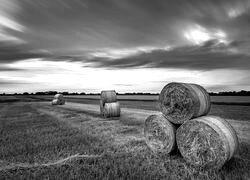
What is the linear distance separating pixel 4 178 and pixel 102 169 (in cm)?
231

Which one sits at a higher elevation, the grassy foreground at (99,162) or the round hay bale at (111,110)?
the round hay bale at (111,110)

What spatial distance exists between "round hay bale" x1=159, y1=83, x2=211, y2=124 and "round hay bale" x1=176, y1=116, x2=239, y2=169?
30 centimetres

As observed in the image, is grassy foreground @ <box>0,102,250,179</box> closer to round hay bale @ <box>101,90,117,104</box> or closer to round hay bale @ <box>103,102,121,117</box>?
round hay bale @ <box>103,102,121,117</box>

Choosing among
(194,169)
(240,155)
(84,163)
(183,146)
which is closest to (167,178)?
(194,169)

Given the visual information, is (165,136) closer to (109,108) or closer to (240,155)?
(240,155)

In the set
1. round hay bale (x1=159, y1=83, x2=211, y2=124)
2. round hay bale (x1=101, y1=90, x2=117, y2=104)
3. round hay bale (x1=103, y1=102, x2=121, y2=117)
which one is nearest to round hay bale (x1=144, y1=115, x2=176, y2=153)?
round hay bale (x1=159, y1=83, x2=211, y2=124)

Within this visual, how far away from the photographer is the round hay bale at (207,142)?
5.20 metres

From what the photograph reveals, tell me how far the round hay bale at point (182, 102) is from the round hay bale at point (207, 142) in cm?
30

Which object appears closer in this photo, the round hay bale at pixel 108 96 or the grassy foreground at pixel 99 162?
the grassy foreground at pixel 99 162

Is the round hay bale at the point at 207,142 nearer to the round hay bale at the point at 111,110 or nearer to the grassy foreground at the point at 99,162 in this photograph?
the grassy foreground at the point at 99,162

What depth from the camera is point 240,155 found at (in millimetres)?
6395

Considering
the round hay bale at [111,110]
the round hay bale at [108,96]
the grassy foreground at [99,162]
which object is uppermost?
the round hay bale at [108,96]

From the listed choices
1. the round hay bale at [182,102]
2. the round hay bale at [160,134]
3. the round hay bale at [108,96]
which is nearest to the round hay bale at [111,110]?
the round hay bale at [108,96]

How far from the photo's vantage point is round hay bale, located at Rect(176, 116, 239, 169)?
520cm
